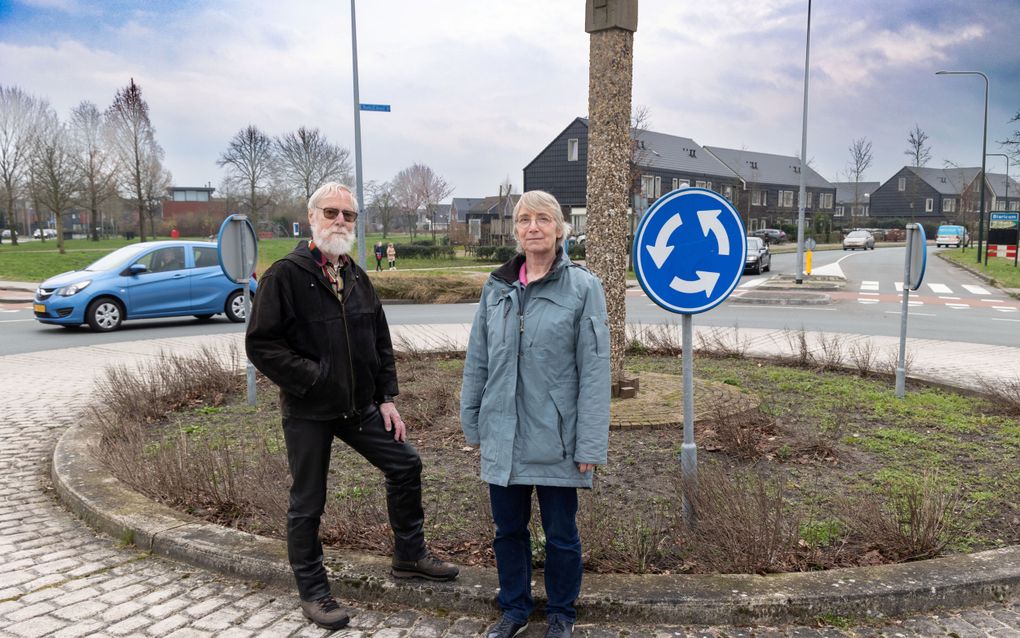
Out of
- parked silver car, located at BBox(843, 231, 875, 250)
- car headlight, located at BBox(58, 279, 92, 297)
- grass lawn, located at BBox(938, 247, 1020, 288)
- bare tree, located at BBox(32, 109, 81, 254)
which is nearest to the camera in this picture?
Answer: car headlight, located at BBox(58, 279, 92, 297)

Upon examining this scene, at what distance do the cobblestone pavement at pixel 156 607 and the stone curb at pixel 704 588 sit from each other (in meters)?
0.05

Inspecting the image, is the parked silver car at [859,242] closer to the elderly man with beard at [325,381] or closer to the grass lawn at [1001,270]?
the grass lawn at [1001,270]

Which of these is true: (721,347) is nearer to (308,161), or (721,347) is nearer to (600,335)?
(600,335)

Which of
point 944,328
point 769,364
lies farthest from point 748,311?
point 769,364

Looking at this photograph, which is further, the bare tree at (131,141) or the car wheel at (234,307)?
the bare tree at (131,141)

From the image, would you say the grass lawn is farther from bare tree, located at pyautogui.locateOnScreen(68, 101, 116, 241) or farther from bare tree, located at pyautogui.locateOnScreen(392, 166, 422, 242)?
bare tree, located at pyautogui.locateOnScreen(392, 166, 422, 242)

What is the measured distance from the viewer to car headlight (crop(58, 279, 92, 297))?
540 inches

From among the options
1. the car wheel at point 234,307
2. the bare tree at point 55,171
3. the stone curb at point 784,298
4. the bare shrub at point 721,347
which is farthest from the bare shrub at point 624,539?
the bare tree at point 55,171

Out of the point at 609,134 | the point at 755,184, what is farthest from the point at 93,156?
the point at 755,184

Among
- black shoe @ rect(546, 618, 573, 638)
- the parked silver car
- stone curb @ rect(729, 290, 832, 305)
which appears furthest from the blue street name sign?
the parked silver car

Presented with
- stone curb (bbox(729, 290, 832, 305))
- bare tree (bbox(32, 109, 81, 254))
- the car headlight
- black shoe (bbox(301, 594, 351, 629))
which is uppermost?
bare tree (bbox(32, 109, 81, 254))

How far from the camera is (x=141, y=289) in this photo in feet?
46.9

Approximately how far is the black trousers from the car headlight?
41.1ft

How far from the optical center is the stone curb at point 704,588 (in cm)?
311
